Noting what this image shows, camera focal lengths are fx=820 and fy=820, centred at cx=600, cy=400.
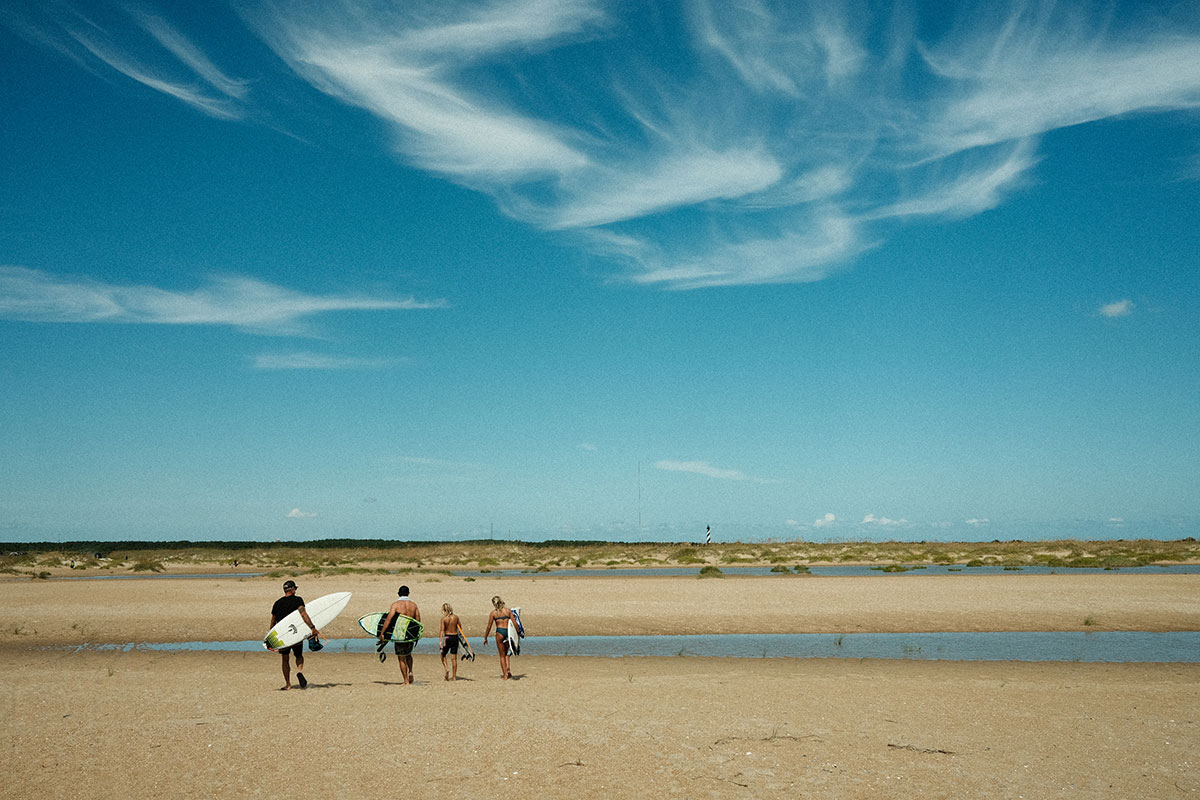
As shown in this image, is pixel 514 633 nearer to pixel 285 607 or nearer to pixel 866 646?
pixel 285 607

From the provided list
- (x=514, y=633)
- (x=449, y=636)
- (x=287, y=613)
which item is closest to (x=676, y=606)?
(x=514, y=633)

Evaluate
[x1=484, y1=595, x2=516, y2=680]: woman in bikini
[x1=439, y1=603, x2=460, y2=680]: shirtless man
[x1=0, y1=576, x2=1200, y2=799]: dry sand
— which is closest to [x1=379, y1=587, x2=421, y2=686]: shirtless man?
[x1=0, y1=576, x2=1200, y2=799]: dry sand

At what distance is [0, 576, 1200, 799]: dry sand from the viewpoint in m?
11.9

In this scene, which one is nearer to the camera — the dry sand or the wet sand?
the dry sand

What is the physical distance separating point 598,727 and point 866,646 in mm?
14429

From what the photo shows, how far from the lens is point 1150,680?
19734 millimetres

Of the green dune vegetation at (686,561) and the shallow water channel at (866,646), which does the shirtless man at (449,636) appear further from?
the green dune vegetation at (686,561)

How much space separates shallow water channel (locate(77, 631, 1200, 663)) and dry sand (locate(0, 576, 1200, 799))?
4.75 ft

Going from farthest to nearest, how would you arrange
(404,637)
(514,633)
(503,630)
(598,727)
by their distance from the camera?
(514,633) < (503,630) < (404,637) < (598,727)

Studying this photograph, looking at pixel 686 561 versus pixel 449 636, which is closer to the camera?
pixel 449 636

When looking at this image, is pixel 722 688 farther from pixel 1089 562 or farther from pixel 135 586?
pixel 1089 562

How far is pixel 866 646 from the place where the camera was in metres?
26.5

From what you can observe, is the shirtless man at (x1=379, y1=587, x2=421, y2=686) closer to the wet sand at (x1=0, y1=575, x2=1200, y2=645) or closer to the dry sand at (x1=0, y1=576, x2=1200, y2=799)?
the dry sand at (x1=0, y1=576, x2=1200, y2=799)

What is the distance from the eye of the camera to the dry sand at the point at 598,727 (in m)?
11.9
